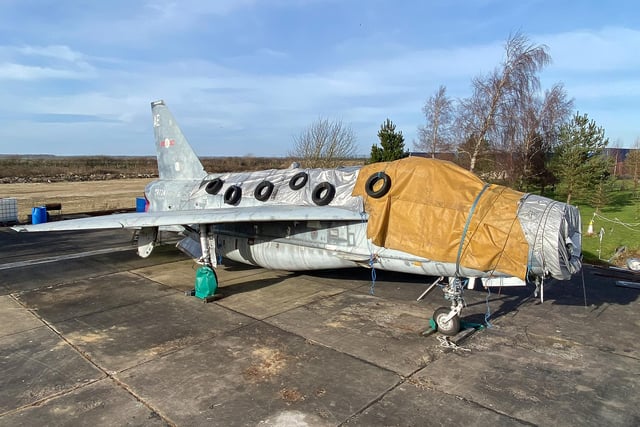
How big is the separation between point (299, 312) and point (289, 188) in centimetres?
323

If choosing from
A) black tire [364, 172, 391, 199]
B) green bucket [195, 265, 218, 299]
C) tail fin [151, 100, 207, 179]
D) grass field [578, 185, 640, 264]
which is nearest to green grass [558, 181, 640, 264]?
grass field [578, 185, 640, 264]

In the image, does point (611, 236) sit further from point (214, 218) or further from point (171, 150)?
point (171, 150)

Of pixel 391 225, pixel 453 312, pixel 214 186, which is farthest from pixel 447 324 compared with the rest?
pixel 214 186

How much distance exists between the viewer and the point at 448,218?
7.34 metres

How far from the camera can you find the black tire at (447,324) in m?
7.60

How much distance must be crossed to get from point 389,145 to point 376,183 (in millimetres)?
19220

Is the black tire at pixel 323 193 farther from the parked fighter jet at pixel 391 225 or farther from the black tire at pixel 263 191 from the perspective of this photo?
the black tire at pixel 263 191

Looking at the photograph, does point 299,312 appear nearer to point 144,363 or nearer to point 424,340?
point 424,340

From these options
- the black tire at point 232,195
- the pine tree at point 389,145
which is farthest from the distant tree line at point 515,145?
the black tire at point 232,195

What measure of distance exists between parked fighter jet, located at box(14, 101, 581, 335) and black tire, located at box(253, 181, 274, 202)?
0.03 meters

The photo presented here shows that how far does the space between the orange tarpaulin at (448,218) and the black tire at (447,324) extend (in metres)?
1.09

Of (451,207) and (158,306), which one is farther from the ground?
(451,207)

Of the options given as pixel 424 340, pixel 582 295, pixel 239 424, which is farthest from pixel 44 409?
pixel 582 295

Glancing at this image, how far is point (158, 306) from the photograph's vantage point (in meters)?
9.45
